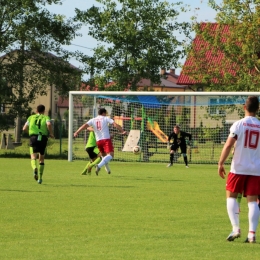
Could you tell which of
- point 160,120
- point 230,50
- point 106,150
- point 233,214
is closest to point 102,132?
point 106,150

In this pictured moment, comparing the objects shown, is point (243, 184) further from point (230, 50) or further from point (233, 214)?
point (230, 50)

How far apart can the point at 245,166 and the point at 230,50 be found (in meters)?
26.9

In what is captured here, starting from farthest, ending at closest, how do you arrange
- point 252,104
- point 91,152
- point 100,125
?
point 91,152, point 100,125, point 252,104

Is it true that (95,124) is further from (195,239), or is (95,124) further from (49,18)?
(49,18)

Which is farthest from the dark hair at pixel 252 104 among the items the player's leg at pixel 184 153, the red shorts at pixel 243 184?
the player's leg at pixel 184 153

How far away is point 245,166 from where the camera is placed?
9.59 m

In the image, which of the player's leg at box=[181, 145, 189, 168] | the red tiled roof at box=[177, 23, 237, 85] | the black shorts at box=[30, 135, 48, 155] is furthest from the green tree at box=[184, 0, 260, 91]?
the black shorts at box=[30, 135, 48, 155]

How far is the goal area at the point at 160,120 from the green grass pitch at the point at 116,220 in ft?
30.6

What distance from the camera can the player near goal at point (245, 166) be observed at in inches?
375

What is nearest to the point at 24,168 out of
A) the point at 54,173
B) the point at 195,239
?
the point at 54,173

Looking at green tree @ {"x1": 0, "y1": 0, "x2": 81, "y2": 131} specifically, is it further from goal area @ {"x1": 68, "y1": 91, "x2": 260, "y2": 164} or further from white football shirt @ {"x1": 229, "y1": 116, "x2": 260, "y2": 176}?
white football shirt @ {"x1": 229, "y1": 116, "x2": 260, "y2": 176}

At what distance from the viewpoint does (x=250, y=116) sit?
377 inches

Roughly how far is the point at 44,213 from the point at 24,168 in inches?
510

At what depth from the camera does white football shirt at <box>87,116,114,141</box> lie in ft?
69.8
